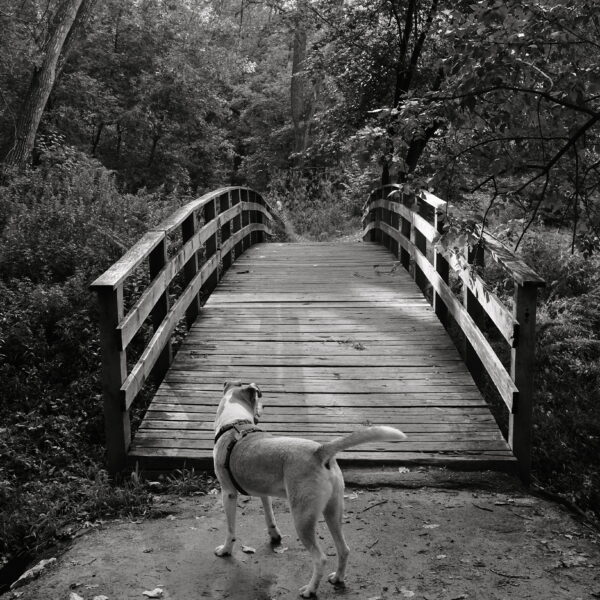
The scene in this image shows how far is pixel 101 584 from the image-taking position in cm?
356

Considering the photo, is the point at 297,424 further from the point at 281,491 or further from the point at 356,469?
the point at 281,491

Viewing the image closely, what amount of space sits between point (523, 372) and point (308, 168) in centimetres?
1902

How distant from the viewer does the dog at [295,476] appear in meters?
3.32

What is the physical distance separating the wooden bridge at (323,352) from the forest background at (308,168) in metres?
0.42

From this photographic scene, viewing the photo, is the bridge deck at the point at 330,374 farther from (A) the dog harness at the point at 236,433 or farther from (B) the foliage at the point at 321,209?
(B) the foliage at the point at 321,209

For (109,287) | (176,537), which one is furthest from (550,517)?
(109,287)

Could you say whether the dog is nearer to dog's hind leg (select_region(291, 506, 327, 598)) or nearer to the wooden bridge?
dog's hind leg (select_region(291, 506, 327, 598))

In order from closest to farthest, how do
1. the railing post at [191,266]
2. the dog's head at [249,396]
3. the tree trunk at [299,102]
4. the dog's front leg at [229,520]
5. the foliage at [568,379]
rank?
the dog's front leg at [229,520] < the dog's head at [249,396] < the foliage at [568,379] < the railing post at [191,266] < the tree trunk at [299,102]

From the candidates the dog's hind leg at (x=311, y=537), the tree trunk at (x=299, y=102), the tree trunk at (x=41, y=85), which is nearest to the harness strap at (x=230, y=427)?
the dog's hind leg at (x=311, y=537)

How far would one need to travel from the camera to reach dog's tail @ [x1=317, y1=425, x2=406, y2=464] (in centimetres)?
317

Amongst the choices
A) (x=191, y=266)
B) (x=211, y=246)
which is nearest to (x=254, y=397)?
(x=191, y=266)

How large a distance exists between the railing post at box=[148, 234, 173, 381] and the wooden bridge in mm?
12

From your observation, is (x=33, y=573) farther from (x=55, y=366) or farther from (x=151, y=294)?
(x=55, y=366)

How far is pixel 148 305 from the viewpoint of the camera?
553cm
